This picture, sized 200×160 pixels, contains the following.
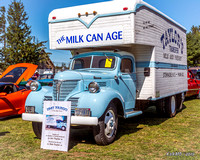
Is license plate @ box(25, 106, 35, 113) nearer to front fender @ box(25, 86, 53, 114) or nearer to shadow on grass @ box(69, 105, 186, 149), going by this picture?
front fender @ box(25, 86, 53, 114)

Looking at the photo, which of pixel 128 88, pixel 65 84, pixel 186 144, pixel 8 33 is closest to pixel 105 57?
pixel 128 88

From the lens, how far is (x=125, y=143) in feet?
20.4

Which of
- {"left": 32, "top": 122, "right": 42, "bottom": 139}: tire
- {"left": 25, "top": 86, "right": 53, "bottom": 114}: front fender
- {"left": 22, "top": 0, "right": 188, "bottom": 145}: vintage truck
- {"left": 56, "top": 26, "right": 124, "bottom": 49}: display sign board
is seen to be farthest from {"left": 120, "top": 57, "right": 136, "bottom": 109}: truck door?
{"left": 32, "top": 122, "right": 42, "bottom": 139}: tire

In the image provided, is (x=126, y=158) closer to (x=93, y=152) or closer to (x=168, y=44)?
(x=93, y=152)

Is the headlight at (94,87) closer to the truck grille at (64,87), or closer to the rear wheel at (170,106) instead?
the truck grille at (64,87)

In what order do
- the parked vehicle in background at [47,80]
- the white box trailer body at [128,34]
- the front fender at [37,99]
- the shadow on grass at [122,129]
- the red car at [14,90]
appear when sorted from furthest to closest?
the parked vehicle in background at [47,80] < the red car at [14,90] < the white box trailer body at [128,34] < the shadow on grass at [122,129] < the front fender at [37,99]

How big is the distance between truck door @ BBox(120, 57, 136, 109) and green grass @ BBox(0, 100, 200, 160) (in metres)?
0.89

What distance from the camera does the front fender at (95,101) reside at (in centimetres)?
556

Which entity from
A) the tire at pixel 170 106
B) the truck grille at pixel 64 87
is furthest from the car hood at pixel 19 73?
the tire at pixel 170 106

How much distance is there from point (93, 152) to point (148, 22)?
4328mm

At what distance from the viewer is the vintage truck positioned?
5.88 m

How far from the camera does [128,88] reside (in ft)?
24.3

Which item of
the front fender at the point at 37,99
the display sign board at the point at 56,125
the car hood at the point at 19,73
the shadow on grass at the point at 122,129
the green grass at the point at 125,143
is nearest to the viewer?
the green grass at the point at 125,143

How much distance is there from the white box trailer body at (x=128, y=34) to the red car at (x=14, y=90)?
192 centimetres
